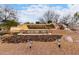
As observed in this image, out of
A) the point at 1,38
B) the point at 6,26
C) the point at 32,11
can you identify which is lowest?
the point at 1,38

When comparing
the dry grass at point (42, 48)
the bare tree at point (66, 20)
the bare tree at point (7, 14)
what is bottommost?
the dry grass at point (42, 48)

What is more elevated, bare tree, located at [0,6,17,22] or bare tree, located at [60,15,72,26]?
bare tree, located at [0,6,17,22]

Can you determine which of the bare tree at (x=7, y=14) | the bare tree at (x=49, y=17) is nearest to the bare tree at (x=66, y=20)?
the bare tree at (x=49, y=17)

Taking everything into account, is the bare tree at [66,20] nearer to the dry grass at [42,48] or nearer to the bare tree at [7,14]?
the dry grass at [42,48]

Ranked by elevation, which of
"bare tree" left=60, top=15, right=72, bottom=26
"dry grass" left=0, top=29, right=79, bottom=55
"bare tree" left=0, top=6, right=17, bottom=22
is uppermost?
"bare tree" left=0, top=6, right=17, bottom=22

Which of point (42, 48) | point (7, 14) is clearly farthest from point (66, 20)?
point (7, 14)

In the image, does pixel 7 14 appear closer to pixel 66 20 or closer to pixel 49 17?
pixel 49 17

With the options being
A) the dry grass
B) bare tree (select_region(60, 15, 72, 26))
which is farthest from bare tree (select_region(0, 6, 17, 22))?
bare tree (select_region(60, 15, 72, 26))

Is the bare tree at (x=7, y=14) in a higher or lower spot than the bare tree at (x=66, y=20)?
higher

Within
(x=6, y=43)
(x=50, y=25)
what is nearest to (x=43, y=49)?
(x=50, y=25)

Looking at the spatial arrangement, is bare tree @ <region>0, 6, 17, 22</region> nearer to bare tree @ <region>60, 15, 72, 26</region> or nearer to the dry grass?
the dry grass

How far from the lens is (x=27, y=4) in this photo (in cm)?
195

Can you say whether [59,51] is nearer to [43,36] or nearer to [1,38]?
[43,36]
